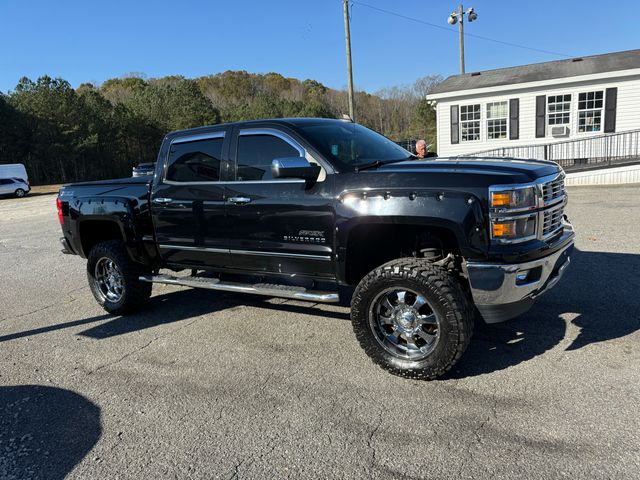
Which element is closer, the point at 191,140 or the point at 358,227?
the point at 358,227

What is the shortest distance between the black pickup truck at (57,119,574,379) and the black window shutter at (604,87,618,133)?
53.0ft

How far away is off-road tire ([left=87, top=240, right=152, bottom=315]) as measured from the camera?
18.6 feet

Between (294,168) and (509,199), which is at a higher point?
(294,168)

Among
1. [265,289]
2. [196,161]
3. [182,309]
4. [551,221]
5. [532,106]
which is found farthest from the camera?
[532,106]

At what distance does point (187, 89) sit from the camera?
5559 centimetres

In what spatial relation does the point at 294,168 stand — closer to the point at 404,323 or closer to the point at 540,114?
the point at 404,323

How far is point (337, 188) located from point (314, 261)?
0.69m

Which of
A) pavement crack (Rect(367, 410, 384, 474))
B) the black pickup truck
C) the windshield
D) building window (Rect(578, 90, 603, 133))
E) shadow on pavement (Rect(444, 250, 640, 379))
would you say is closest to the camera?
pavement crack (Rect(367, 410, 384, 474))

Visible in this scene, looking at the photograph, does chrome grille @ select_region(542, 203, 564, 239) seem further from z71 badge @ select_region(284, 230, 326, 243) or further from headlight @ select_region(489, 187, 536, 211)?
z71 badge @ select_region(284, 230, 326, 243)

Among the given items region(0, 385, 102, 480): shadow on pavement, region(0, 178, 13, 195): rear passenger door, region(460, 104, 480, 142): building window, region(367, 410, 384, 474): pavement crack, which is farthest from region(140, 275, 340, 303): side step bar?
region(0, 178, 13, 195): rear passenger door

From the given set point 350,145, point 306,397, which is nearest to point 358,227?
point 350,145

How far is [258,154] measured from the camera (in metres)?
4.68

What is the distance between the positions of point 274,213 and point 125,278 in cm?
228

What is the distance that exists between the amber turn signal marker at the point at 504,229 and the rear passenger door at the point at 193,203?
2.54 m
